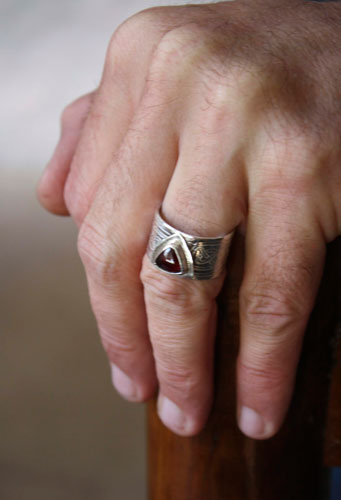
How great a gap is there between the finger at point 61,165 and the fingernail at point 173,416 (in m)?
0.28

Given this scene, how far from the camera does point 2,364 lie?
77.9 inches

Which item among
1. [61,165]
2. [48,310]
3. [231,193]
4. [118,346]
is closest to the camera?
[231,193]

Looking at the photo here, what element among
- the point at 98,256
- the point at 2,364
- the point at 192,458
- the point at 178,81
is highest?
the point at 178,81

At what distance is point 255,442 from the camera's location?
1.83 feet

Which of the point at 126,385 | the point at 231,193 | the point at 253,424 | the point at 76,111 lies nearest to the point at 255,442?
the point at 253,424

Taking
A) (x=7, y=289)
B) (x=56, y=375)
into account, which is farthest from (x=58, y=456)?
(x=7, y=289)

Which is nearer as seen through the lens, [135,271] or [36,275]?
[135,271]

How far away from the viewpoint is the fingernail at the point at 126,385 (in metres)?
0.60

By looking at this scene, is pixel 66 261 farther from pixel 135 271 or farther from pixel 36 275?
pixel 135 271

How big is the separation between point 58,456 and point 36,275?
80cm

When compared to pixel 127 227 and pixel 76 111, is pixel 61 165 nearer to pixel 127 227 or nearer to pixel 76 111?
pixel 76 111

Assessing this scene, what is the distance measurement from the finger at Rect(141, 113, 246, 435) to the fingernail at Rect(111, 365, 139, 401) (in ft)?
0.18

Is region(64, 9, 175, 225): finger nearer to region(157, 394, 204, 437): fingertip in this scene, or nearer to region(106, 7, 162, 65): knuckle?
region(106, 7, 162, 65): knuckle

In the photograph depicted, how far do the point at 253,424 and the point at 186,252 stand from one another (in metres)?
0.18
